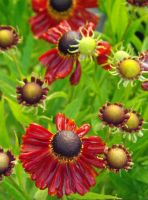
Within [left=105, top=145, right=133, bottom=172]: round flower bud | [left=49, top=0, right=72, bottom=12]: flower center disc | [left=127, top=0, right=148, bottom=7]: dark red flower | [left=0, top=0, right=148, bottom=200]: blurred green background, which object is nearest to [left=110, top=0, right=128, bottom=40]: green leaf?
[left=0, top=0, right=148, bottom=200]: blurred green background

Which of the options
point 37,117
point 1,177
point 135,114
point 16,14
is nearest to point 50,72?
point 37,117

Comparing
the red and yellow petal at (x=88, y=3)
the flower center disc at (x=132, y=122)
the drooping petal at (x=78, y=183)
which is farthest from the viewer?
the red and yellow petal at (x=88, y=3)

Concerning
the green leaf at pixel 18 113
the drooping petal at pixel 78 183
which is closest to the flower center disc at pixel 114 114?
the drooping petal at pixel 78 183

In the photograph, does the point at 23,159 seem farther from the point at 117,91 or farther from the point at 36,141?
the point at 117,91

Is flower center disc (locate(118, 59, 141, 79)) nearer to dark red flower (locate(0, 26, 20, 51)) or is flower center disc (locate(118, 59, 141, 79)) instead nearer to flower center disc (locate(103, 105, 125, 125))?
flower center disc (locate(103, 105, 125, 125))

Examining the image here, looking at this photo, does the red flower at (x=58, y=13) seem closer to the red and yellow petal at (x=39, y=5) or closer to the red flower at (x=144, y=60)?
the red and yellow petal at (x=39, y=5)

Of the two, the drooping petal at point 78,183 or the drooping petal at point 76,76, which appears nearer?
the drooping petal at point 78,183

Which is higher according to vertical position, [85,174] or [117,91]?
[117,91]
